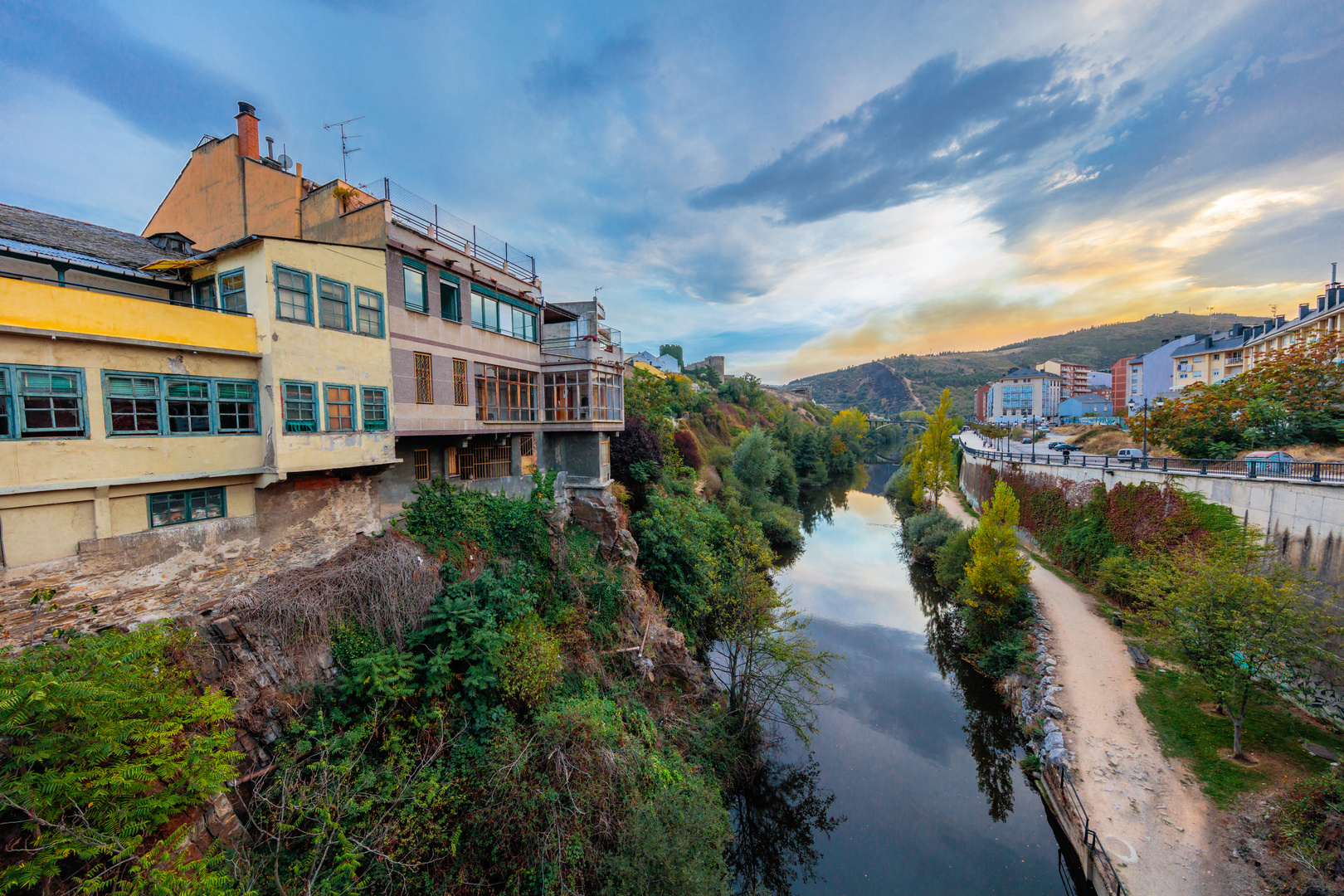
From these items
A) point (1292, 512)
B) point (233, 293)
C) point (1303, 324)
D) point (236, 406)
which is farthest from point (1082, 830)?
point (1303, 324)

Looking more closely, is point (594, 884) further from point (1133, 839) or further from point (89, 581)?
point (1133, 839)

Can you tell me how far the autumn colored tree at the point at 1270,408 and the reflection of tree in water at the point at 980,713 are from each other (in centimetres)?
1485

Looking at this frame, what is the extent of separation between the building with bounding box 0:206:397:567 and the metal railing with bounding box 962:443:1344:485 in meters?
Result: 28.3

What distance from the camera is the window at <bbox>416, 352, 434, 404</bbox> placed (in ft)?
47.2

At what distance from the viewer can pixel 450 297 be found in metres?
15.5

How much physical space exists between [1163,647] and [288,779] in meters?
24.2

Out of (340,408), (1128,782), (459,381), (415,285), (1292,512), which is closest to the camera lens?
(340,408)

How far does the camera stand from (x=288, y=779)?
27.2ft

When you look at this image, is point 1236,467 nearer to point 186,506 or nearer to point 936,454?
point 936,454

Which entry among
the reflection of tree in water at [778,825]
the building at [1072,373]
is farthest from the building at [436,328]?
the building at [1072,373]

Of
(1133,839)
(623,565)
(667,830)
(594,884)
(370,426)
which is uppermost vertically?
(370,426)

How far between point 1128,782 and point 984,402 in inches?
5147

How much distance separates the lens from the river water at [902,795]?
40.7ft

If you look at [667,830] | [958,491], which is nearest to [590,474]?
[667,830]
